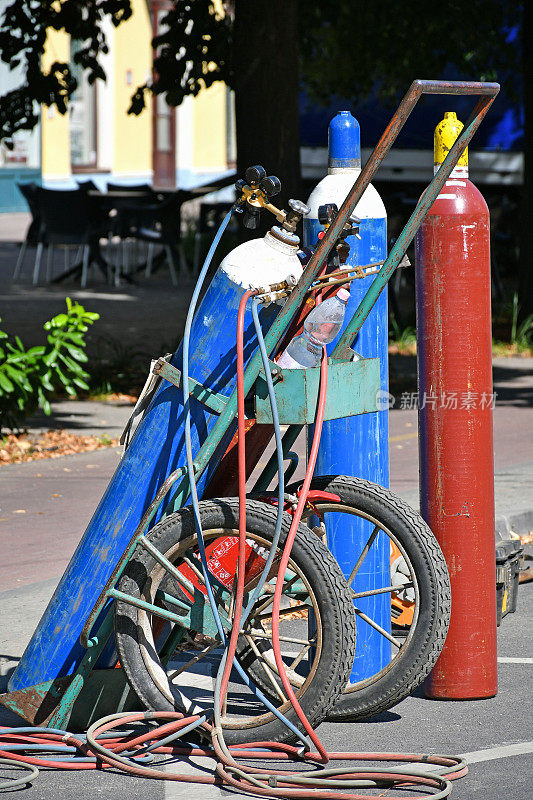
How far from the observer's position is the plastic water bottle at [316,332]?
161 inches

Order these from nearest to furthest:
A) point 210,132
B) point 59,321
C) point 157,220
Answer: point 59,321 < point 157,220 < point 210,132

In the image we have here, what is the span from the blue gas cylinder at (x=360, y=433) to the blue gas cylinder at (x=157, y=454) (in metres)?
0.36

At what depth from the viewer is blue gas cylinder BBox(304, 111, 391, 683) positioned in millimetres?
4445

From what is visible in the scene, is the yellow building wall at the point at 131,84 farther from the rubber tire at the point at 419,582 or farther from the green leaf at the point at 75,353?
the rubber tire at the point at 419,582

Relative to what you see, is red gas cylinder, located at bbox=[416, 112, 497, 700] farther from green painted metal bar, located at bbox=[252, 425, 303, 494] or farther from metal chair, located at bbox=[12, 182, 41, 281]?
metal chair, located at bbox=[12, 182, 41, 281]

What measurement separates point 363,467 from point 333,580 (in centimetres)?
71

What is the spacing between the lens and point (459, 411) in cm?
443

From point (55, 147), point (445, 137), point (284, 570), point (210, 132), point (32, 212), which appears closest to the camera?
point (284, 570)

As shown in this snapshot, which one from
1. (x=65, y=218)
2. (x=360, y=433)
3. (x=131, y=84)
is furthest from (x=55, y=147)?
(x=360, y=433)

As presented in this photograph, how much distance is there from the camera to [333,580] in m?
3.86

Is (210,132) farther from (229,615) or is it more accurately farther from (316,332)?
(229,615)

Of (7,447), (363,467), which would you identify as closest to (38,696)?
(363,467)

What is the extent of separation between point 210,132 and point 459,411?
31624mm

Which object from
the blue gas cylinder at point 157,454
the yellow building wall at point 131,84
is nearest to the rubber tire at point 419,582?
the blue gas cylinder at point 157,454
